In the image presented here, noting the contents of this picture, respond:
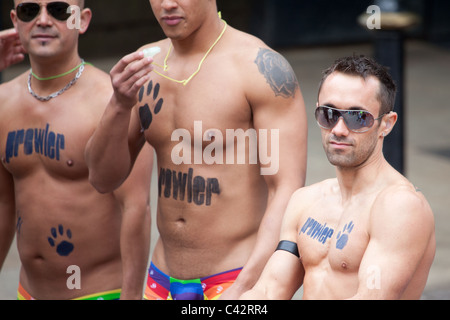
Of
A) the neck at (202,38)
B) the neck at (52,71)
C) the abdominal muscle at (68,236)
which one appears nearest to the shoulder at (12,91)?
the neck at (52,71)

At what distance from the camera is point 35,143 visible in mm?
5262

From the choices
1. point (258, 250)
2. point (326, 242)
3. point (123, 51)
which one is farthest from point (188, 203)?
point (123, 51)

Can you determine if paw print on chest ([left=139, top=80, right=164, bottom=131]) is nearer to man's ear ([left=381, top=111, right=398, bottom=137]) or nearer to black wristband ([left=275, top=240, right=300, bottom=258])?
black wristband ([left=275, top=240, right=300, bottom=258])

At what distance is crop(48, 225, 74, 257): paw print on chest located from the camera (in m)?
5.30

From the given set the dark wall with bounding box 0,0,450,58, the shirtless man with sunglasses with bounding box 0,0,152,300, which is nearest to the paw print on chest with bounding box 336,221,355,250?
the shirtless man with sunglasses with bounding box 0,0,152,300

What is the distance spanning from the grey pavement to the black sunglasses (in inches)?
123

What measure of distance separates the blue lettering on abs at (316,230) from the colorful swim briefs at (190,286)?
89 centimetres

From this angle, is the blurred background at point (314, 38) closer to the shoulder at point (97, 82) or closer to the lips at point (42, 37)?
the shoulder at point (97, 82)

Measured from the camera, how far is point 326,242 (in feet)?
12.1

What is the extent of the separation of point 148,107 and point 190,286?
96 centimetres

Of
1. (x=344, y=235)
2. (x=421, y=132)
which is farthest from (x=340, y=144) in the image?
(x=421, y=132)

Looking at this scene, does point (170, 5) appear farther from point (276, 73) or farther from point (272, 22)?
point (272, 22)
